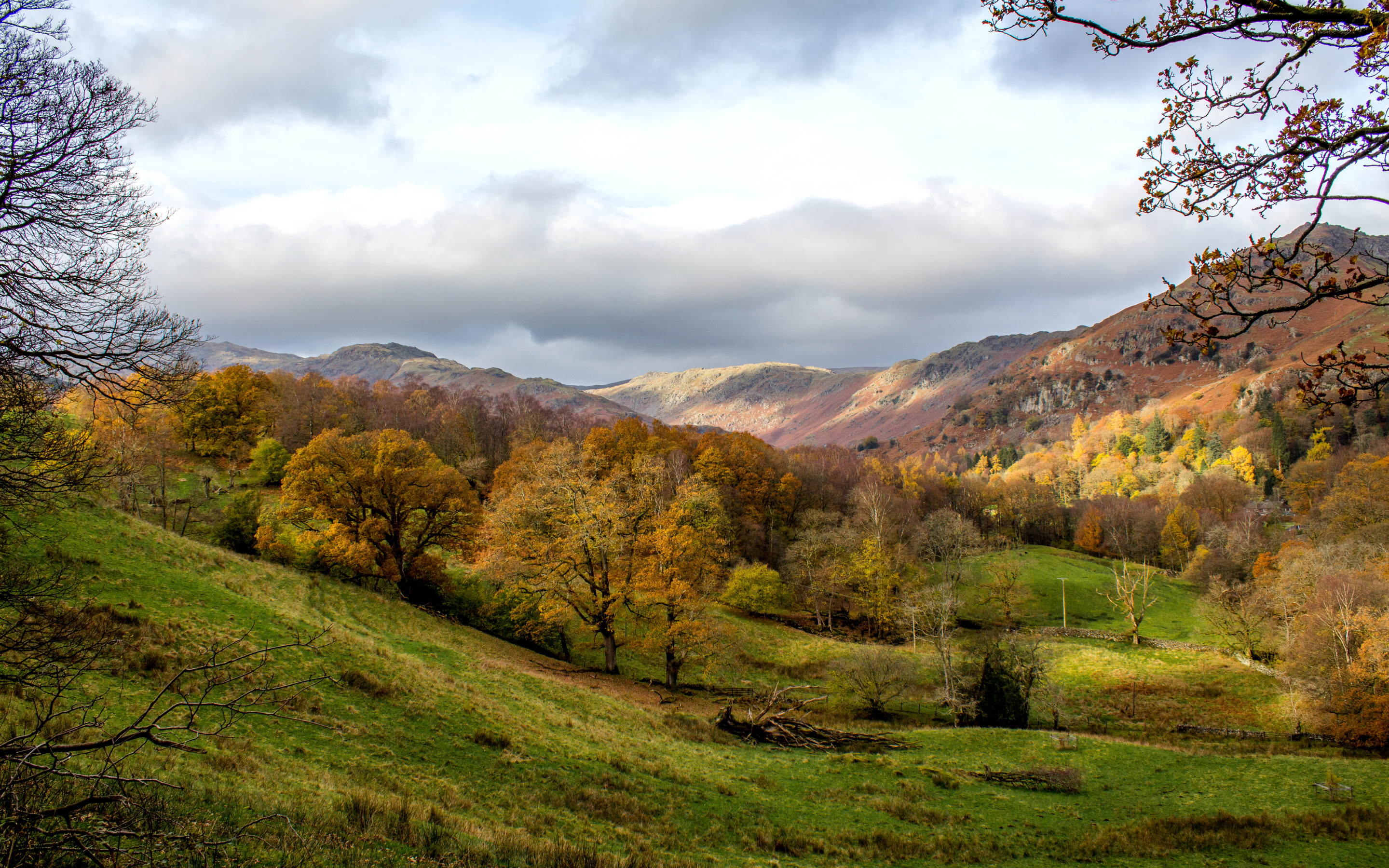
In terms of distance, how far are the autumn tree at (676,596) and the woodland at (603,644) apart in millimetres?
285

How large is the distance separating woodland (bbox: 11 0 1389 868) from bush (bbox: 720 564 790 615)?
265 millimetres

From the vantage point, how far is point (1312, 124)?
21.7ft

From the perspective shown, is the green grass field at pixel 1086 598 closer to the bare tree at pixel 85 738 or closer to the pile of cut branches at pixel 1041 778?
the pile of cut branches at pixel 1041 778

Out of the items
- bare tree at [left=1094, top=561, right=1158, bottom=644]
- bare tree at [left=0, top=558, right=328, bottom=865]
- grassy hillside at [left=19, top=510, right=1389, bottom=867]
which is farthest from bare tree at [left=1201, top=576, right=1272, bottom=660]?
bare tree at [left=0, top=558, right=328, bottom=865]

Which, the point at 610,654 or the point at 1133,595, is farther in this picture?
the point at 1133,595

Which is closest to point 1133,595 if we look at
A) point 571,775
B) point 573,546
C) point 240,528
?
point 573,546

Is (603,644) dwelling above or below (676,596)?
below

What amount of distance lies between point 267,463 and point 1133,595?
92064 mm

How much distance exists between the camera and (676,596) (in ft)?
110

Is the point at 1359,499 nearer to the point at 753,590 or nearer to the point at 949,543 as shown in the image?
the point at 949,543

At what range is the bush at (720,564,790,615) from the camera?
173ft

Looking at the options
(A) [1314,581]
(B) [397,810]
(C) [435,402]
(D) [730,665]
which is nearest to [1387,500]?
(A) [1314,581]

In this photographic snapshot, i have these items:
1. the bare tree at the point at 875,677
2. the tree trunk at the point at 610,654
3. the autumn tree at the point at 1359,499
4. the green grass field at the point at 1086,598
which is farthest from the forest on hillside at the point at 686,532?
the bare tree at the point at 875,677

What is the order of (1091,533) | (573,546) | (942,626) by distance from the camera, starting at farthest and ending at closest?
(1091,533) → (942,626) → (573,546)
